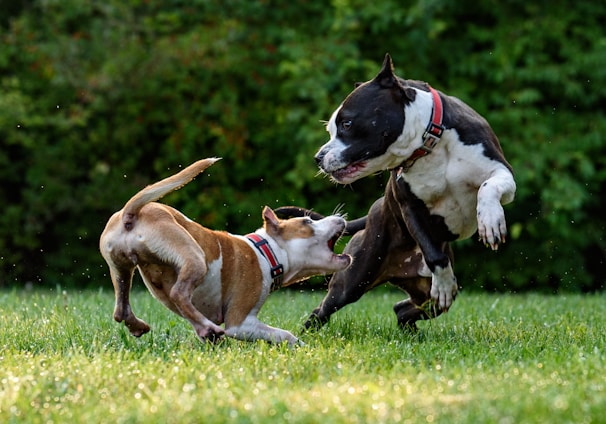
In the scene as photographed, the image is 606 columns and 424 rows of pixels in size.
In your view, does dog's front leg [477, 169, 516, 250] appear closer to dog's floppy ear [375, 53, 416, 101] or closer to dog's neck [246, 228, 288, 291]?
dog's floppy ear [375, 53, 416, 101]

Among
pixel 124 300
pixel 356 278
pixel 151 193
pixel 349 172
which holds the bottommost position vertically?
pixel 356 278

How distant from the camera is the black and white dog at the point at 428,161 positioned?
5.38 meters

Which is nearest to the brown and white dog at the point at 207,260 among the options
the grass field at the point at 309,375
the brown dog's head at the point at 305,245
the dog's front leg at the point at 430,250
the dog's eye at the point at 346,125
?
the brown dog's head at the point at 305,245

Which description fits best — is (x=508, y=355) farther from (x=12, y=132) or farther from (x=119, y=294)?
(x=12, y=132)

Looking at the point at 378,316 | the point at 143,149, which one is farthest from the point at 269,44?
the point at 378,316

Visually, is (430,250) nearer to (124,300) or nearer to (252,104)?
(124,300)

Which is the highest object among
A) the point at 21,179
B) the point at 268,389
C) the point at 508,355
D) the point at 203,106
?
the point at 268,389

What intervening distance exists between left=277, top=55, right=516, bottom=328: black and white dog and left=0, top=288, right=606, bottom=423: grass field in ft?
1.98

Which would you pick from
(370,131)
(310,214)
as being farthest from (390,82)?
(310,214)

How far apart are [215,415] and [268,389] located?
1.61 feet

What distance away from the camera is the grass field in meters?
3.26

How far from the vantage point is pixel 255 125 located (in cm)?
1363

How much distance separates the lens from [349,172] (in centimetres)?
544

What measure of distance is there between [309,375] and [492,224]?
1.56m
